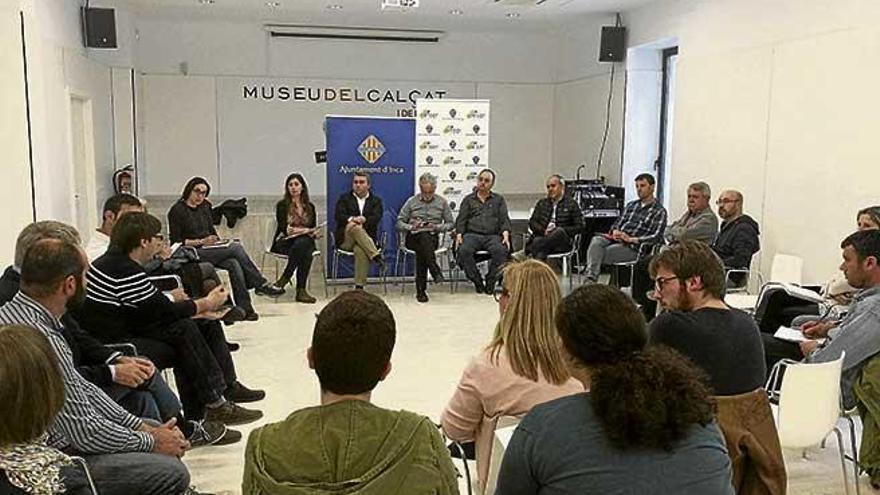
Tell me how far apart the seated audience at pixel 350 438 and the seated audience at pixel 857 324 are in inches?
97.6

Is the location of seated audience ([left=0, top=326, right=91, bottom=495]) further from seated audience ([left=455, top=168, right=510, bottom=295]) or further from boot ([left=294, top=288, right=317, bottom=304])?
seated audience ([left=455, top=168, right=510, bottom=295])

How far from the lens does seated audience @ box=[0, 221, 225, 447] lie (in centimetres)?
331

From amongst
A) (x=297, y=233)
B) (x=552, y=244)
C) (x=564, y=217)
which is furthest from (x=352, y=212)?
(x=564, y=217)

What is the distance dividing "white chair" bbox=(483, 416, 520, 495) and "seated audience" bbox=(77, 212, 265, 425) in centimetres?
206

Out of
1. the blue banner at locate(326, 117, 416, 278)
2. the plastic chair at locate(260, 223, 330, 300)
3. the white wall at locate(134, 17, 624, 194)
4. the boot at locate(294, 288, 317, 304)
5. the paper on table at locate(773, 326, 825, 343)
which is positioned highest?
the white wall at locate(134, 17, 624, 194)

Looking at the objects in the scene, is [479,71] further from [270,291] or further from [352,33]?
[270,291]

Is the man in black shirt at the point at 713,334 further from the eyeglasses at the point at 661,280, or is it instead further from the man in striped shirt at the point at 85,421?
the man in striped shirt at the point at 85,421

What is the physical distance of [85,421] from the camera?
2691 millimetres

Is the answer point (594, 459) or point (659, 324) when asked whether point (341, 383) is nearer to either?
point (594, 459)

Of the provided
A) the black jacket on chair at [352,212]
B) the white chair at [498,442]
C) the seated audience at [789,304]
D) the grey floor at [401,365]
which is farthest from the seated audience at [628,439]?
the black jacket on chair at [352,212]

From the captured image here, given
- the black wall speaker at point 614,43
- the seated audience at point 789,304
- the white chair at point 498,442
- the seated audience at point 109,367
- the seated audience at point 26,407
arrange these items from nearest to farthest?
the seated audience at point 26,407 < the white chair at point 498,442 < the seated audience at point 109,367 < the seated audience at point 789,304 < the black wall speaker at point 614,43

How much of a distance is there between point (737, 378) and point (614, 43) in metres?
7.80

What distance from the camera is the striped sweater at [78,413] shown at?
2.67m

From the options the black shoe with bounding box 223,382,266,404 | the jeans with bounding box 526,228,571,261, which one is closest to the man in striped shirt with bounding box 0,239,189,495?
the black shoe with bounding box 223,382,266,404
